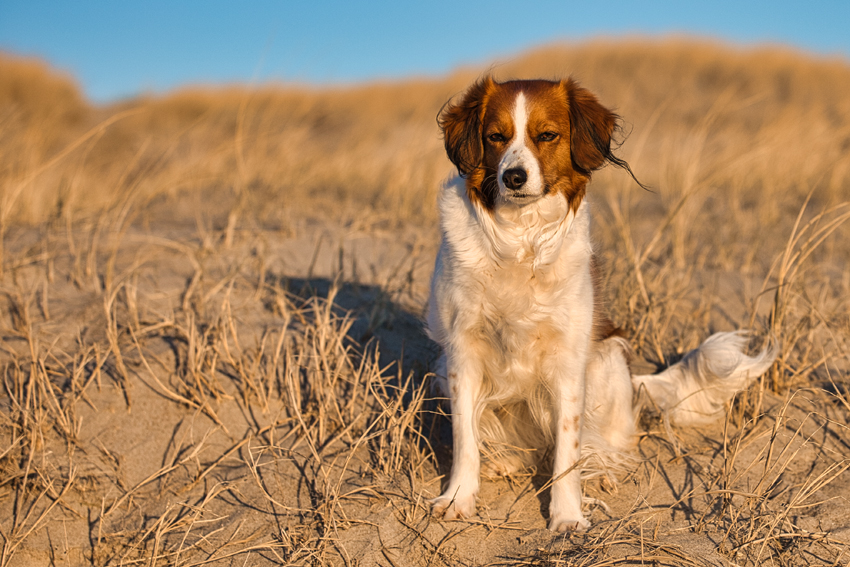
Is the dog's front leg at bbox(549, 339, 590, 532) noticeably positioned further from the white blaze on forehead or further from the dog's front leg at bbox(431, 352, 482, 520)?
the white blaze on forehead

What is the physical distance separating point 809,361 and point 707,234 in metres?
2.05

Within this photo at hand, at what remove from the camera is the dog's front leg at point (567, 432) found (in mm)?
2488

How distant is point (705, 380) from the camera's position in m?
3.07

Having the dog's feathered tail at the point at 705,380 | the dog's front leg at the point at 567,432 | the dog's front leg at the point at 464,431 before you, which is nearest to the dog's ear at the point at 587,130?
the dog's front leg at the point at 567,432

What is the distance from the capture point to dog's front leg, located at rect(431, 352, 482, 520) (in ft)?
8.36

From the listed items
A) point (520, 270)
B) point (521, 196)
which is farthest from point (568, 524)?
point (521, 196)

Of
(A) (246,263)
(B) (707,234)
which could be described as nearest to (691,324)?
(B) (707,234)

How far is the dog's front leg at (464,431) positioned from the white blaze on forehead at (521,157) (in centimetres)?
66

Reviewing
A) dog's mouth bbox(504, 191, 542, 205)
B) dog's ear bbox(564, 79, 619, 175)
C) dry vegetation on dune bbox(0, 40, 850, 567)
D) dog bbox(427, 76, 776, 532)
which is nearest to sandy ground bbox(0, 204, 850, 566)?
dry vegetation on dune bbox(0, 40, 850, 567)

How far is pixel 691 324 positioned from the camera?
384 cm

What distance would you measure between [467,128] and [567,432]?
118cm

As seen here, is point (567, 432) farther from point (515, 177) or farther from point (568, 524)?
point (515, 177)

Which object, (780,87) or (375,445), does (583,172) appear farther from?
(780,87)

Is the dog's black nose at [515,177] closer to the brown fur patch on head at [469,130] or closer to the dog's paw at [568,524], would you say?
the brown fur patch on head at [469,130]
